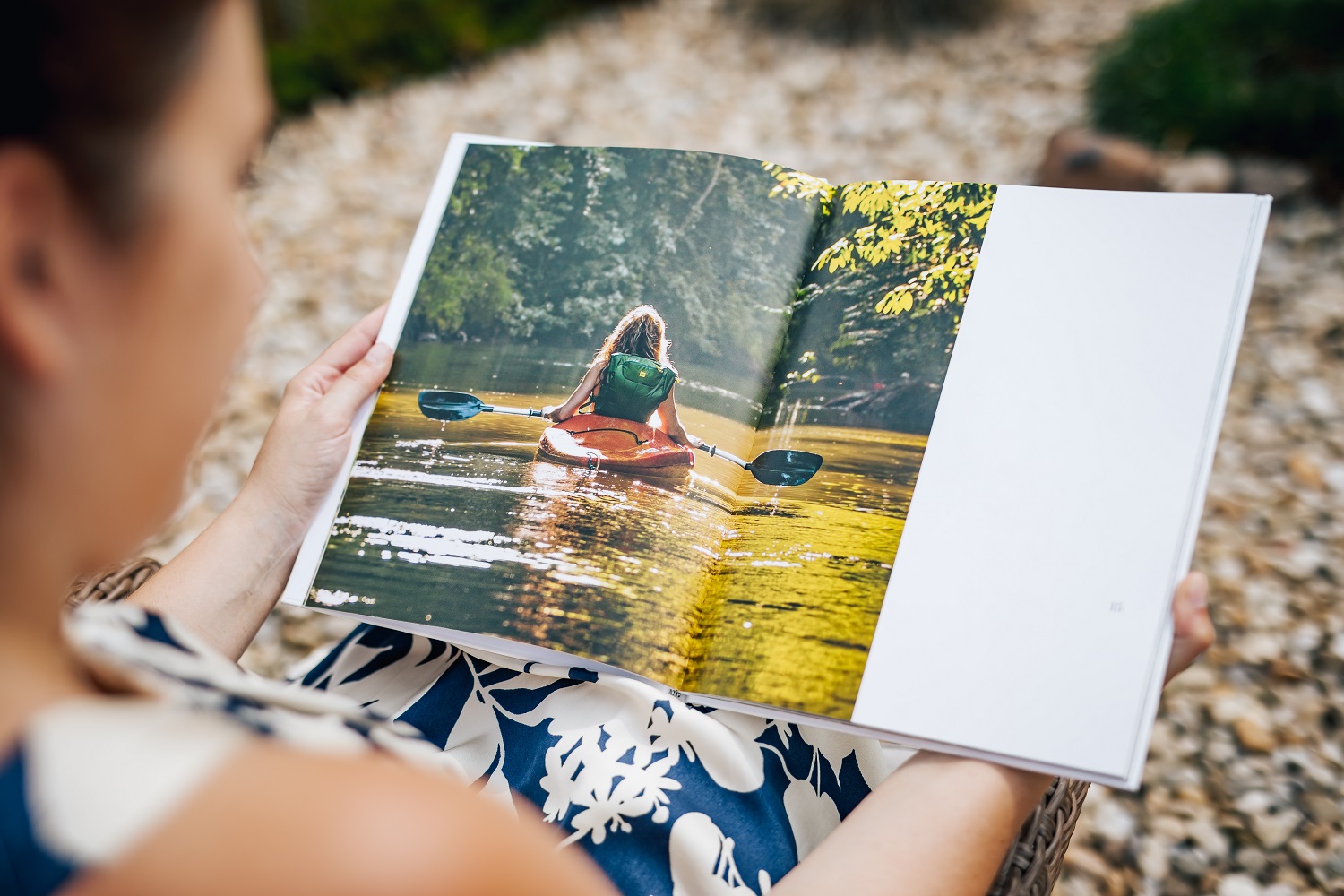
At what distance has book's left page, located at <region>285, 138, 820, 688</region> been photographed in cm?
100

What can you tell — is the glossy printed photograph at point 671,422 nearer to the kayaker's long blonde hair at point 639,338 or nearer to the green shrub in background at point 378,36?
the kayaker's long blonde hair at point 639,338

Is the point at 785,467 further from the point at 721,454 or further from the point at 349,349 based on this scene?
the point at 349,349

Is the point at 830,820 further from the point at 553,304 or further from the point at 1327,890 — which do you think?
the point at 1327,890

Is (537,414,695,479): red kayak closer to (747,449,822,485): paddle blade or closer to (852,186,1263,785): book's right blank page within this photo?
(747,449,822,485): paddle blade

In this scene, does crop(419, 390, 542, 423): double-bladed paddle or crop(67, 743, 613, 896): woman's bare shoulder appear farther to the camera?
crop(419, 390, 542, 423): double-bladed paddle

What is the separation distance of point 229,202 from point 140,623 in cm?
32

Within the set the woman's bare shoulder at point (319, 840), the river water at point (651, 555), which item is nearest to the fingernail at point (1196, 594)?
the river water at point (651, 555)

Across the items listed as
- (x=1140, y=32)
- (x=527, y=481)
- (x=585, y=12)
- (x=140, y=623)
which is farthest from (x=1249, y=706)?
(x=585, y=12)

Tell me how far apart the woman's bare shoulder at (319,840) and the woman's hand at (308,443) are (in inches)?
26.0

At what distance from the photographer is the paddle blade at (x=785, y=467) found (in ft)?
3.36

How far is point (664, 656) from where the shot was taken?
3.18ft

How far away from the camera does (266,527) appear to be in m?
1.08

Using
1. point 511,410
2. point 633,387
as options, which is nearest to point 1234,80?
point 633,387

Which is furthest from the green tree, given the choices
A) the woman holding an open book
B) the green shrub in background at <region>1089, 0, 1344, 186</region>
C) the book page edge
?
the green shrub in background at <region>1089, 0, 1344, 186</region>
